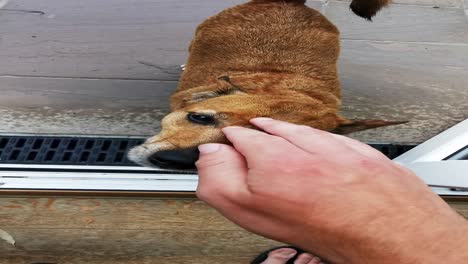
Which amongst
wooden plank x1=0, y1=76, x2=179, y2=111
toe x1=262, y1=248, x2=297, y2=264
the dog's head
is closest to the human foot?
toe x1=262, y1=248, x2=297, y2=264

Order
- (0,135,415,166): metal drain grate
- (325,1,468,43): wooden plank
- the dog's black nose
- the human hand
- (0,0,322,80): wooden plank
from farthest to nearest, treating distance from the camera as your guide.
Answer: (325,1,468,43): wooden plank < (0,0,322,80): wooden plank < (0,135,415,166): metal drain grate < the dog's black nose < the human hand

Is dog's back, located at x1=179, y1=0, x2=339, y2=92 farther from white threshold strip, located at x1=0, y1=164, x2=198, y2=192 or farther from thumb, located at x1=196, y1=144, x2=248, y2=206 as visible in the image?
thumb, located at x1=196, y1=144, x2=248, y2=206

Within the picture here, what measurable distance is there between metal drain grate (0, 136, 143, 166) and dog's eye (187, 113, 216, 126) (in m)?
0.61

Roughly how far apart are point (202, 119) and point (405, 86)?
62.3 inches

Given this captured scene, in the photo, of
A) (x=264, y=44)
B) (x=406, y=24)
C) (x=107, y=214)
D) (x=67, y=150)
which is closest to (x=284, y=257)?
(x=107, y=214)

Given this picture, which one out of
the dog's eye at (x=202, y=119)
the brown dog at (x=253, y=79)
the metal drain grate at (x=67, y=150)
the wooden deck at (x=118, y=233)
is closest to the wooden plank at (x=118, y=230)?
the wooden deck at (x=118, y=233)

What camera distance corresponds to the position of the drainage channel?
187cm

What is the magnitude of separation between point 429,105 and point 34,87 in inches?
70.4

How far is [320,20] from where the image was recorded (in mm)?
2029

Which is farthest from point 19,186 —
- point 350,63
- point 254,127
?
point 350,63

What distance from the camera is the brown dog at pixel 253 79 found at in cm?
137

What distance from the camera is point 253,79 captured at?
1608mm

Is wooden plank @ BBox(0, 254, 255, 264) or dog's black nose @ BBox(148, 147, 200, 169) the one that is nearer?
dog's black nose @ BBox(148, 147, 200, 169)

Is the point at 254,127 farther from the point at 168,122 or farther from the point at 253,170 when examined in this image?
the point at 168,122
